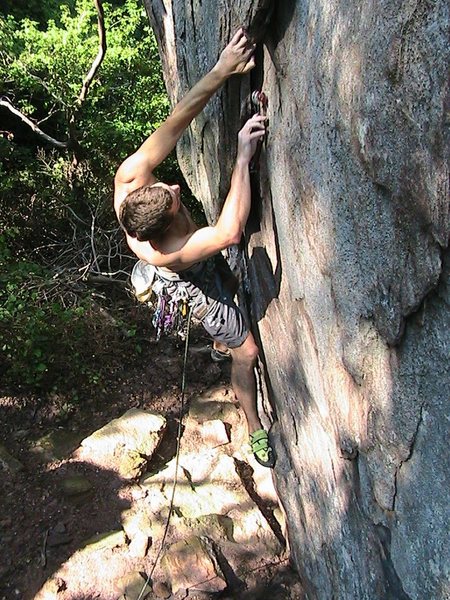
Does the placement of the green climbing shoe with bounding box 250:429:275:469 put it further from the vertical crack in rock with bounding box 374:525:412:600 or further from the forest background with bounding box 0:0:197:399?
the forest background with bounding box 0:0:197:399

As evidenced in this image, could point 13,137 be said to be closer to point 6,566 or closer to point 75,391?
point 75,391

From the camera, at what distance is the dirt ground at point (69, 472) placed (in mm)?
3730

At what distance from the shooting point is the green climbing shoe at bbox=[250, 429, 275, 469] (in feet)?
13.5

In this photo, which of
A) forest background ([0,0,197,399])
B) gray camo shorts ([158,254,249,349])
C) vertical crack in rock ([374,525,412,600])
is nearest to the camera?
vertical crack in rock ([374,525,412,600])

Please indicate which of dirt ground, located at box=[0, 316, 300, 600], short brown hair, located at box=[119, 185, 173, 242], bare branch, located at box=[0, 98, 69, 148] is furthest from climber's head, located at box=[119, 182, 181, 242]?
bare branch, located at box=[0, 98, 69, 148]

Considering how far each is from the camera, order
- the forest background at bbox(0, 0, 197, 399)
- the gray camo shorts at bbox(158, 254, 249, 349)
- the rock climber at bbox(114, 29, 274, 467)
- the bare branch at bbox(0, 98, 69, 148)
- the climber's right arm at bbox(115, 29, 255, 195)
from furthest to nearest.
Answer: the bare branch at bbox(0, 98, 69, 148), the forest background at bbox(0, 0, 197, 399), the gray camo shorts at bbox(158, 254, 249, 349), the rock climber at bbox(114, 29, 274, 467), the climber's right arm at bbox(115, 29, 255, 195)

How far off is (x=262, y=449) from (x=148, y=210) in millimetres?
2344

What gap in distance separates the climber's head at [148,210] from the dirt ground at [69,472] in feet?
7.72

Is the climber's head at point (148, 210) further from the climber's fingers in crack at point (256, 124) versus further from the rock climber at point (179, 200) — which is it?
the climber's fingers in crack at point (256, 124)

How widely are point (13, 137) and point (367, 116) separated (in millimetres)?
6732

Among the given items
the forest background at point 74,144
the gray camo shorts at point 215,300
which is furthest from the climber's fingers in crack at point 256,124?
the forest background at point 74,144

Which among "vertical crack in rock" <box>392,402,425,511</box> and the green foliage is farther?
the green foliage

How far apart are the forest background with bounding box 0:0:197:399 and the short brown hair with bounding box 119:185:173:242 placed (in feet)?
9.61

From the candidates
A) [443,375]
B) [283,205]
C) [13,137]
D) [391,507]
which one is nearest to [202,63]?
[283,205]
